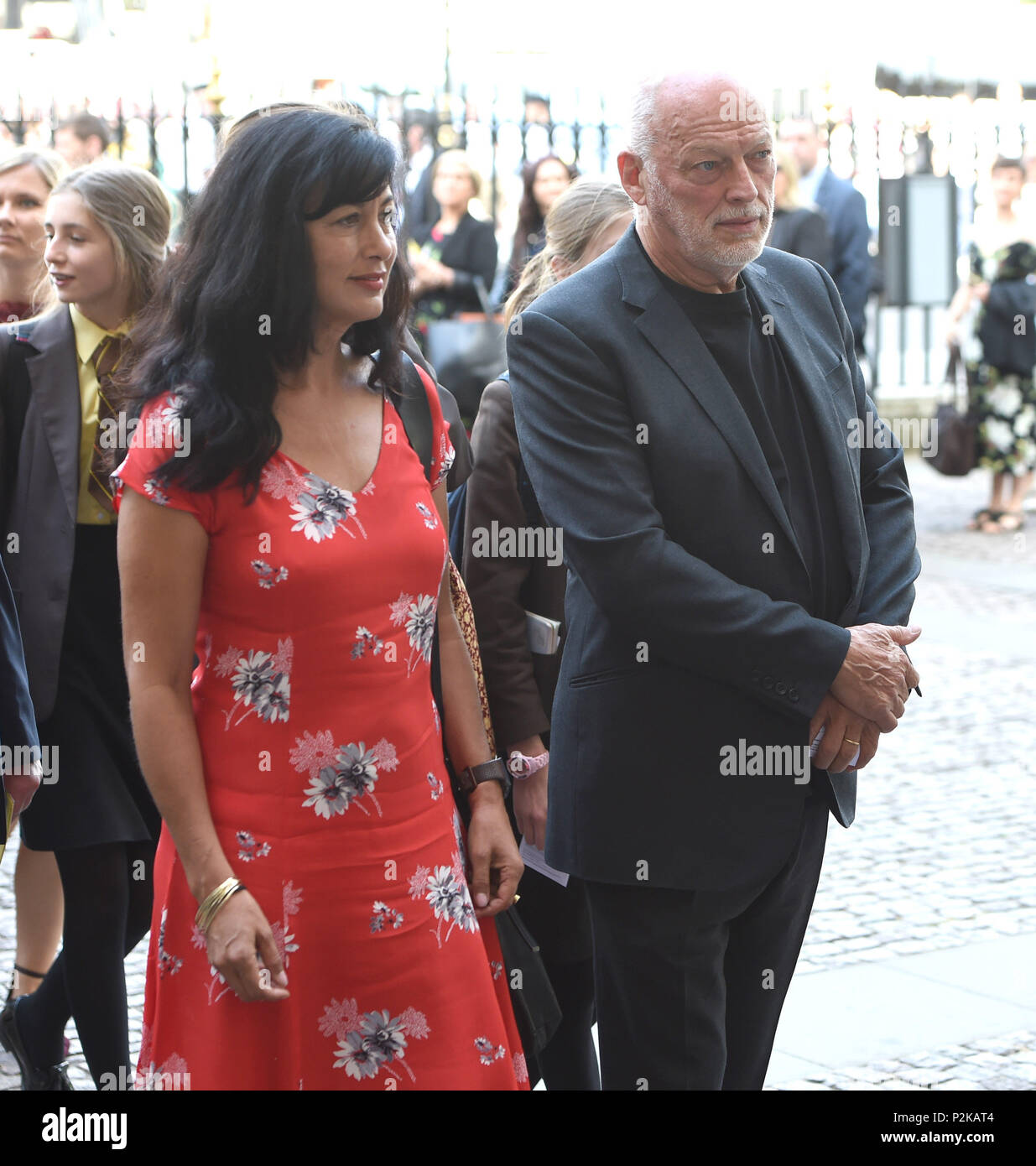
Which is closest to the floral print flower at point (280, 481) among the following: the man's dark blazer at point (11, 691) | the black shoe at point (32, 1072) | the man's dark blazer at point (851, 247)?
the man's dark blazer at point (11, 691)

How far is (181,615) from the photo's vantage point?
237cm

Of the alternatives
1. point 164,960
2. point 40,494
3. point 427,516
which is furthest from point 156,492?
point 40,494

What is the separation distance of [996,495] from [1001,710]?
4.78m

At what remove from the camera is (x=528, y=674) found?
3322mm

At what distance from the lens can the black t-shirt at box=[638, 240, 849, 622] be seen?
267 cm

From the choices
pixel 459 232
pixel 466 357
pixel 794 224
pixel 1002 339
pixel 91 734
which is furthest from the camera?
pixel 1002 339

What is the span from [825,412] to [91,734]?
1.83 meters

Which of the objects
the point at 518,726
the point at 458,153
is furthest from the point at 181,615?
the point at 458,153

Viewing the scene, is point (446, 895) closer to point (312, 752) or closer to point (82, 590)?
point (312, 752)

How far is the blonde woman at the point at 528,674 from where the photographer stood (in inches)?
130

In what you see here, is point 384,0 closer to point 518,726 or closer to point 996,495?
point 996,495

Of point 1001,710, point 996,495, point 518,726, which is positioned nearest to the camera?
point 518,726

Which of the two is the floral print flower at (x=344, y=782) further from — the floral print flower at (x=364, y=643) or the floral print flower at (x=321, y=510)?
the floral print flower at (x=321, y=510)

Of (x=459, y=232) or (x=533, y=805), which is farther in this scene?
(x=459, y=232)
